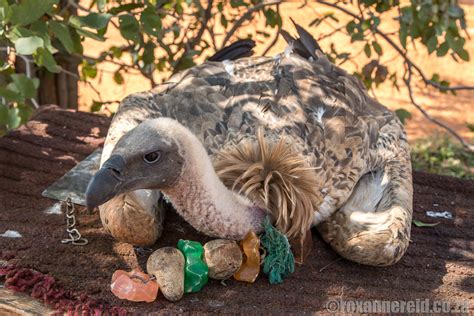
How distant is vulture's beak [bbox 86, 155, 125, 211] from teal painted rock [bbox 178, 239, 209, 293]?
445 mm

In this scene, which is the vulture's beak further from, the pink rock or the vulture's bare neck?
the pink rock

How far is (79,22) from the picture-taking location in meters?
3.31

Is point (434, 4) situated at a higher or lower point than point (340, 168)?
higher

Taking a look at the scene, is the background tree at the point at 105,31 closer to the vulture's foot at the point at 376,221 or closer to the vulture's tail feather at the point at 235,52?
the vulture's tail feather at the point at 235,52

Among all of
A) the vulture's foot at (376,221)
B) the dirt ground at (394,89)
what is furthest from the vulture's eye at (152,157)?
the dirt ground at (394,89)

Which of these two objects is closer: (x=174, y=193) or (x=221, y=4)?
(x=174, y=193)

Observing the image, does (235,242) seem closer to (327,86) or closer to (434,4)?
(327,86)

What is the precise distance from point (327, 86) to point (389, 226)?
35.1 inches

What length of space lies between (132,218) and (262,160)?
0.57m

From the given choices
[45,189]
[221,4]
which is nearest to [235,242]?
[45,189]

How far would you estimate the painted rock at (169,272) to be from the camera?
2.77 m

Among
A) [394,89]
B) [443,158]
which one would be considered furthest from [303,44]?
[394,89]

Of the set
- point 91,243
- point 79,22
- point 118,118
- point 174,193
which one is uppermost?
point 79,22

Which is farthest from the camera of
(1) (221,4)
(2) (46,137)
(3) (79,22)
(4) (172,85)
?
(1) (221,4)
